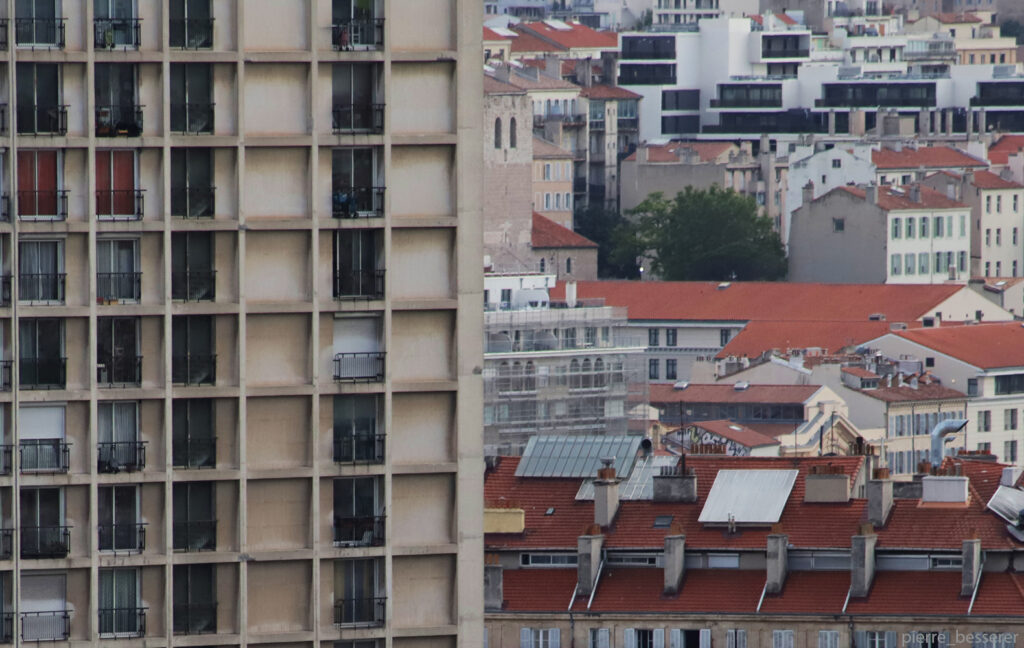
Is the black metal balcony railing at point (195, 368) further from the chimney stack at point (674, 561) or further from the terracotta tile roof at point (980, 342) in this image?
the terracotta tile roof at point (980, 342)

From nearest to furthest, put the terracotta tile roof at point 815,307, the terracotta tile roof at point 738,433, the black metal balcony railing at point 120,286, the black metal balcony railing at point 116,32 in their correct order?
the black metal balcony railing at point 116,32 → the black metal balcony railing at point 120,286 → the terracotta tile roof at point 738,433 → the terracotta tile roof at point 815,307

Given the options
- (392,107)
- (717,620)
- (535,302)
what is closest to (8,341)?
(392,107)

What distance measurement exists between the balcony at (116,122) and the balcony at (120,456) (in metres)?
3.52

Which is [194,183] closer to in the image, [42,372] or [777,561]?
[42,372]

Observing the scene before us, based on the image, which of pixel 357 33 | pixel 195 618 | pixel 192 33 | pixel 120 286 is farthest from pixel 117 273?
pixel 195 618

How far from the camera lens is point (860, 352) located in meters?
179

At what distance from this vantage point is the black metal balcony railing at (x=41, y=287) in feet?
154

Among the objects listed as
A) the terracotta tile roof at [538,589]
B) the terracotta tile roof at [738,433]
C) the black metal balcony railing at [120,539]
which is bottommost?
the terracotta tile roof at [738,433]

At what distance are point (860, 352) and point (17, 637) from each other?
13380 cm

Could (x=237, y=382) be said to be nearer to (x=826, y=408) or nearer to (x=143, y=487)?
(x=143, y=487)

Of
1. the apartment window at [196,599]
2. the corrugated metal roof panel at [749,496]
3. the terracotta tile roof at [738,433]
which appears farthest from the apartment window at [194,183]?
the terracotta tile roof at [738,433]

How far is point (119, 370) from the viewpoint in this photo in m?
47.3

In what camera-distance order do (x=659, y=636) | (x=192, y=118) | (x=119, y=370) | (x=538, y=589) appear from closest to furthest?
(x=119, y=370)
(x=192, y=118)
(x=659, y=636)
(x=538, y=589)

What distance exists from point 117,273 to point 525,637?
31602 millimetres
